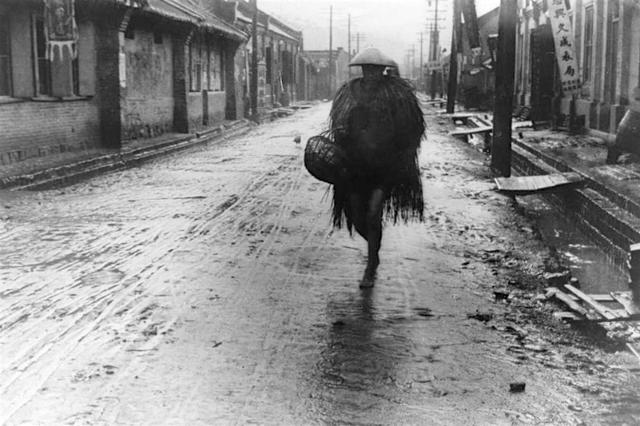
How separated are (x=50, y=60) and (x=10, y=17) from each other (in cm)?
131

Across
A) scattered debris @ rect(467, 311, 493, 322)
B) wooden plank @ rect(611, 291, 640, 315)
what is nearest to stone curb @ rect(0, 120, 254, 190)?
scattered debris @ rect(467, 311, 493, 322)

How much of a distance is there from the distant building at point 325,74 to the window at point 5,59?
181 feet

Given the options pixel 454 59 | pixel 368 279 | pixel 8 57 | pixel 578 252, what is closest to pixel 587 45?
pixel 454 59

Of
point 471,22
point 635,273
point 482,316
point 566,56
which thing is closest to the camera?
point 482,316

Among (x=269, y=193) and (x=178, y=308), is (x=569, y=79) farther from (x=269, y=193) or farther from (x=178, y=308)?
(x=178, y=308)

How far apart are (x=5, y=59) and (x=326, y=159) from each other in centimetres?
1064

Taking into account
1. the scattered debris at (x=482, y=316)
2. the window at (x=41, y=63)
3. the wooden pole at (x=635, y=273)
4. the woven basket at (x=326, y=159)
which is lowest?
the scattered debris at (x=482, y=316)

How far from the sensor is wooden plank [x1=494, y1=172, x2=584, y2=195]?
11.2 meters

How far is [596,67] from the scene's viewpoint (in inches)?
818

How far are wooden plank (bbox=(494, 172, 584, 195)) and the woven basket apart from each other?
5.20m

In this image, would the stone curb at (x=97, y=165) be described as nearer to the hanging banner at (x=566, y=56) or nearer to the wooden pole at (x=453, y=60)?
the hanging banner at (x=566, y=56)

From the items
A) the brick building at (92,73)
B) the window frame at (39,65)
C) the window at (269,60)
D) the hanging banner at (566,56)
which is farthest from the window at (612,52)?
the window at (269,60)

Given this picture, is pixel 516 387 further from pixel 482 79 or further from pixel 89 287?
pixel 482 79

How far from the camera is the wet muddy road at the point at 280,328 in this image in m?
4.01
